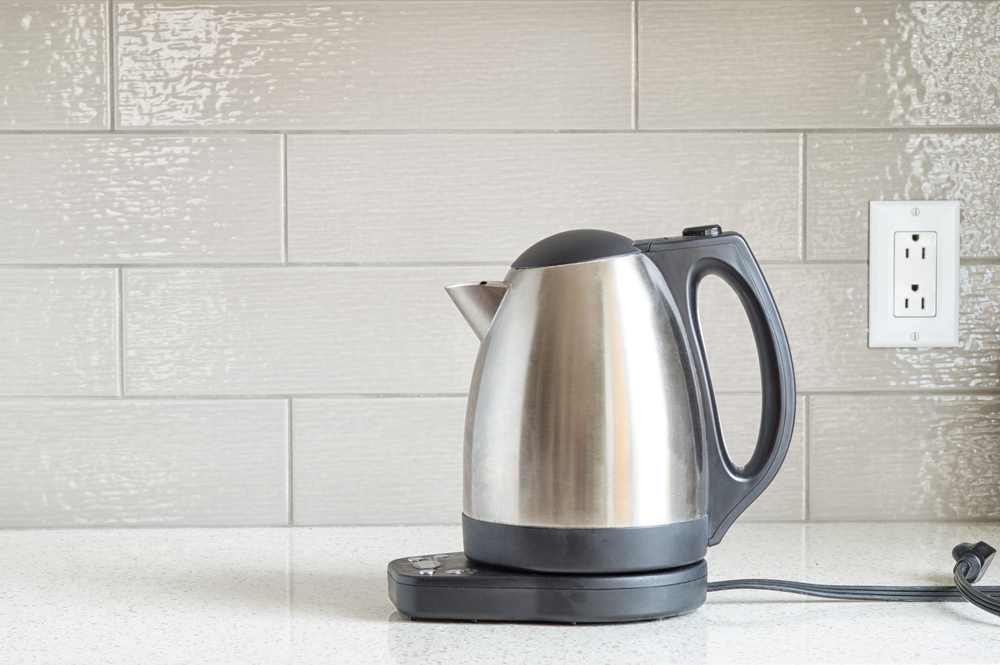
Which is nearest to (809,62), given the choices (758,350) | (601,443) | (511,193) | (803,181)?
(803,181)

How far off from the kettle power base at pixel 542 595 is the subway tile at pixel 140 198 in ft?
1.59

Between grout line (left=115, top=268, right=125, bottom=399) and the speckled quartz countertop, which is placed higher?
grout line (left=115, top=268, right=125, bottom=399)

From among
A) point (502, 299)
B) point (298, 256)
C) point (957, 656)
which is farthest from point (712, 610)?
point (298, 256)

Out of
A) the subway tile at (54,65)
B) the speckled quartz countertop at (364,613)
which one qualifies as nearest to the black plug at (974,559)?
the speckled quartz countertop at (364,613)

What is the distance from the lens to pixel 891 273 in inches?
35.1

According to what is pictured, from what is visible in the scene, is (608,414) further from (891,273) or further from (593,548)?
(891,273)

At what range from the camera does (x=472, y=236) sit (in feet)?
2.91

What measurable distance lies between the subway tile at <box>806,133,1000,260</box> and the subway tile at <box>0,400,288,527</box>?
661 millimetres

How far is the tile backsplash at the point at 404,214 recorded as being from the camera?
88cm

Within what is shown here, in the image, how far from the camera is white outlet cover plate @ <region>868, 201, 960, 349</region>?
0.89 m

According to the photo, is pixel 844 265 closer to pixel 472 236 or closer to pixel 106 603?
pixel 472 236

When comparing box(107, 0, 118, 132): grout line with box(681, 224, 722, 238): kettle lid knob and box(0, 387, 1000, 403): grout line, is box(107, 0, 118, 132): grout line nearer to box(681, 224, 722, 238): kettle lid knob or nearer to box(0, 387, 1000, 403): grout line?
box(0, 387, 1000, 403): grout line

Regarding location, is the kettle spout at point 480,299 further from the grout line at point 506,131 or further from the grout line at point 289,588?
the grout line at point 506,131

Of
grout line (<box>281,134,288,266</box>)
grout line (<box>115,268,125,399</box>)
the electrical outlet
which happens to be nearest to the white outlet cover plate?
the electrical outlet
